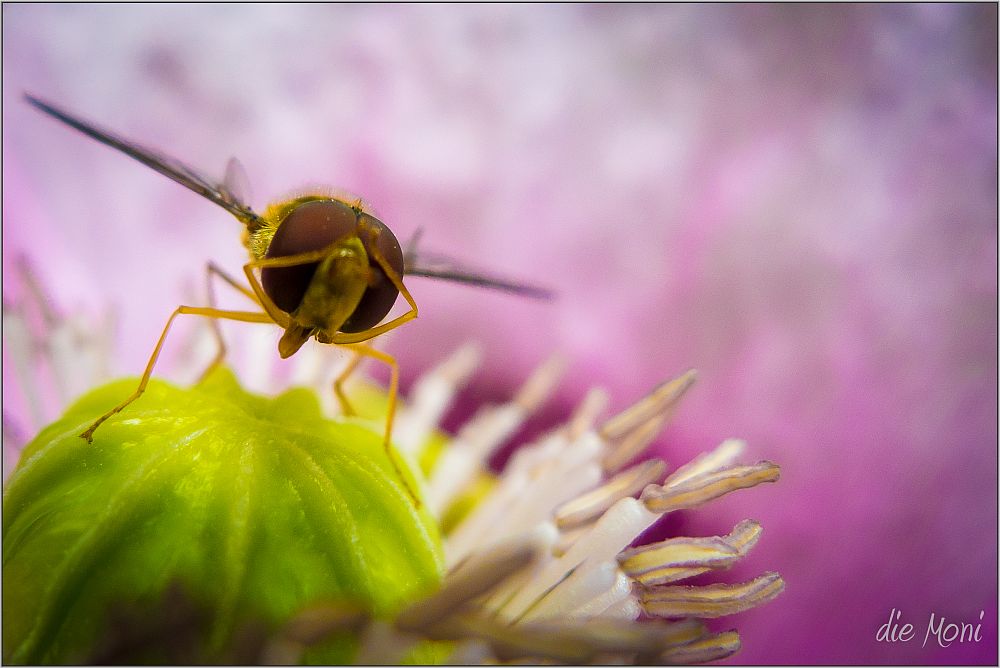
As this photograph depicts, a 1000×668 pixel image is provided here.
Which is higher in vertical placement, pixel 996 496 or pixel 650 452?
pixel 650 452

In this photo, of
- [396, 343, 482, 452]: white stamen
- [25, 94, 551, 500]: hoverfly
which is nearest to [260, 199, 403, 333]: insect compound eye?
[25, 94, 551, 500]: hoverfly

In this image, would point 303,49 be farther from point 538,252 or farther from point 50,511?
point 50,511

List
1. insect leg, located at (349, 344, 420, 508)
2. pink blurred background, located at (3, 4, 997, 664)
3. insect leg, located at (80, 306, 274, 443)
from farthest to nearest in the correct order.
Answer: pink blurred background, located at (3, 4, 997, 664), insect leg, located at (349, 344, 420, 508), insect leg, located at (80, 306, 274, 443)

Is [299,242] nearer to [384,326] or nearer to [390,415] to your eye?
[384,326]

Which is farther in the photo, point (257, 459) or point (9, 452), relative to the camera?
point (9, 452)

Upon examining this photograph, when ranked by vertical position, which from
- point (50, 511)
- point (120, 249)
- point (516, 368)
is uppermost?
point (120, 249)

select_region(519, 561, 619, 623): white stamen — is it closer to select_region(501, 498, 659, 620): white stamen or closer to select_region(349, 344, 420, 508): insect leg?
select_region(501, 498, 659, 620): white stamen

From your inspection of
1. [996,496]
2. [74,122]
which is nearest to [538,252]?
[996,496]
